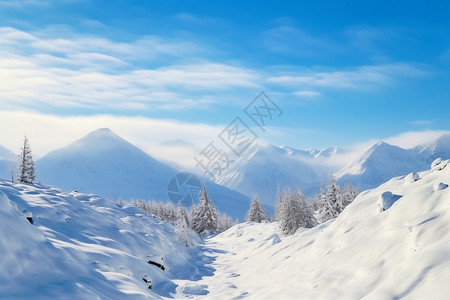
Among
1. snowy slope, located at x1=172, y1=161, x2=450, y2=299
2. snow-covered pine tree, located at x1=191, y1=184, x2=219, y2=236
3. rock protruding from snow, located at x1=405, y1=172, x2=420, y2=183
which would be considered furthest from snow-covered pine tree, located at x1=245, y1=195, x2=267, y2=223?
rock protruding from snow, located at x1=405, y1=172, x2=420, y2=183

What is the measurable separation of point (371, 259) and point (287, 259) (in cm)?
843

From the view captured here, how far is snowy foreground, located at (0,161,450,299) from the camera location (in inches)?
336

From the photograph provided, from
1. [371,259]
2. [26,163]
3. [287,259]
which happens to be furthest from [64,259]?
[26,163]

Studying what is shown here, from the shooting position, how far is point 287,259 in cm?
1916

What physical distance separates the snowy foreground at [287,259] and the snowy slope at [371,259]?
0.04 meters

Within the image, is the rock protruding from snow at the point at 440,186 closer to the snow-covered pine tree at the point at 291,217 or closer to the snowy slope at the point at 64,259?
the snowy slope at the point at 64,259

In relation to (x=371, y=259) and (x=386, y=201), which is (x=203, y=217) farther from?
(x=371, y=259)

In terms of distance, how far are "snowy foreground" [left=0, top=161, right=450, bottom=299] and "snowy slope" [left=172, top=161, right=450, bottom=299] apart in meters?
0.04

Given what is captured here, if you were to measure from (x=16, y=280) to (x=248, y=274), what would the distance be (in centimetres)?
1469

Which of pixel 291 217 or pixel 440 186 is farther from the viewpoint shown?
pixel 291 217

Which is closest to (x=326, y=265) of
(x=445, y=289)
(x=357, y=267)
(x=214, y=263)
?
(x=357, y=267)

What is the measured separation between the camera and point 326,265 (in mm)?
13578

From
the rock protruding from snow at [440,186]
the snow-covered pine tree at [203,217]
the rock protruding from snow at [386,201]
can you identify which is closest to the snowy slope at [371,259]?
the rock protruding from snow at [440,186]

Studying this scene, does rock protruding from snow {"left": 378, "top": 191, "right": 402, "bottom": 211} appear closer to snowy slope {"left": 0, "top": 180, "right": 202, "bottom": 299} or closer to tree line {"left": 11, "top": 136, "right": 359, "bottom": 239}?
snowy slope {"left": 0, "top": 180, "right": 202, "bottom": 299}
